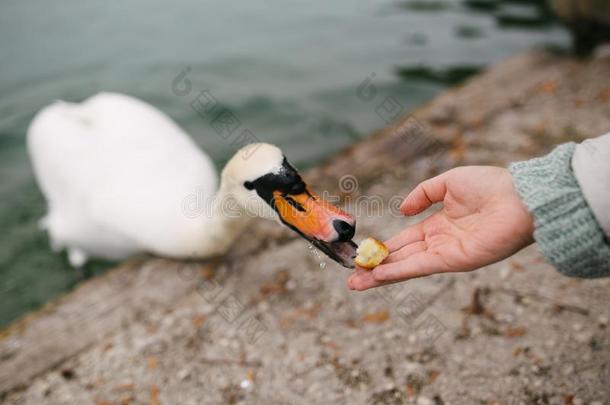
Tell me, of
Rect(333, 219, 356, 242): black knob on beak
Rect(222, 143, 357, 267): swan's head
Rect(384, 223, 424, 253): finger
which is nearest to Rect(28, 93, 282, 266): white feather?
Rect(222, 143, 357, 267): swan's head

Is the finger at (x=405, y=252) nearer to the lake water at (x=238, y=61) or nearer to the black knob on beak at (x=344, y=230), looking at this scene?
the black knob on beak at (x=344, y=230)

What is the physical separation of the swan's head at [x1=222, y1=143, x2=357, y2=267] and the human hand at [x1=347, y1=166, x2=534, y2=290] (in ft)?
0.56

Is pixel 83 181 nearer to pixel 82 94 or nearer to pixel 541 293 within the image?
pixel 541 293

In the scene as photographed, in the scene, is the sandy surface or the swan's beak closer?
the swan's beak

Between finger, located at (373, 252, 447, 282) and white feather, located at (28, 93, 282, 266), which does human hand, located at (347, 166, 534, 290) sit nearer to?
finger, located at (373, 252, 447, 282)

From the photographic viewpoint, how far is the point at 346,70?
725cm

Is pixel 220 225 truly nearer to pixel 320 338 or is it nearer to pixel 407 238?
pixel 320 338

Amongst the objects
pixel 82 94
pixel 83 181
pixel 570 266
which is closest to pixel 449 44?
pixel 82 94

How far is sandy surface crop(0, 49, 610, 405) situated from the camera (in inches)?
95.3

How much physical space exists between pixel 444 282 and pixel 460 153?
156 cm

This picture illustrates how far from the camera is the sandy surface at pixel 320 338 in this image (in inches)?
95.3

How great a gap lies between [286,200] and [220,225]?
93cm

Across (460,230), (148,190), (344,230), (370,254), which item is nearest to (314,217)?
(344,230)

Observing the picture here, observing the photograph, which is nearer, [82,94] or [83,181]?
[83,181]
